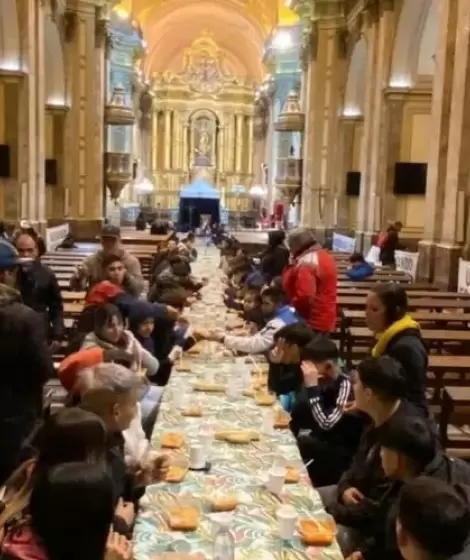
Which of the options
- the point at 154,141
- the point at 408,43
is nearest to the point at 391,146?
the point at 408,43

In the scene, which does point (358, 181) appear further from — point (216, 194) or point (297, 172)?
point (216, 194)

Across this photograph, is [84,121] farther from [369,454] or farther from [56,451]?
[56,451]

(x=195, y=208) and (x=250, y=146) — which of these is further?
(x=250, y=146)

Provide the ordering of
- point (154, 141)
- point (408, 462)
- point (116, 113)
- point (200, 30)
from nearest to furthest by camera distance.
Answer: point (408, 462)
point (116, 113)
point (200, 30)
point (154, 141)

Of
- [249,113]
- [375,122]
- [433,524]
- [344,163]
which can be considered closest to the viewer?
[433,524]

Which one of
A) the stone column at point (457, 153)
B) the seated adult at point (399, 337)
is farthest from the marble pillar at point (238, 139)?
the seated adult at point (399, 337)

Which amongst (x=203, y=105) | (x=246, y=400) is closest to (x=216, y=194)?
(x=203, y=105)

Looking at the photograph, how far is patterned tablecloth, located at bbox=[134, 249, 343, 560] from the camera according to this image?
2.72m

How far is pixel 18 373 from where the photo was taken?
12.0ft

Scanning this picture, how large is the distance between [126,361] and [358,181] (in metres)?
15.9

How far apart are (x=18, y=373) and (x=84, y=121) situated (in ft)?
56.6

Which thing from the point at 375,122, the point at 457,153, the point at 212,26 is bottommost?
the point at 457,153

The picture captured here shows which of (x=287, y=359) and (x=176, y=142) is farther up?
(x=176, y=142)

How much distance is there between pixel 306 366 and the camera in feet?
13.8
